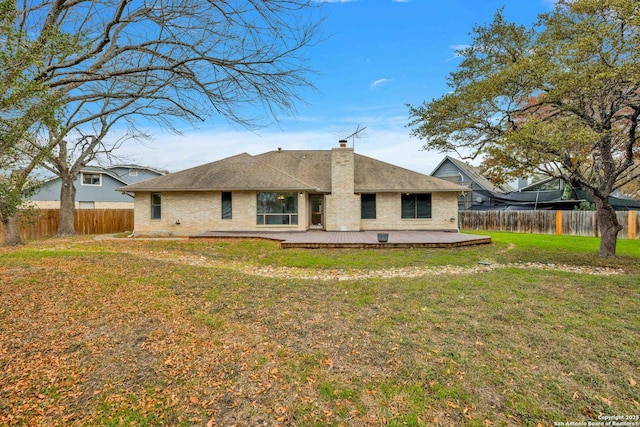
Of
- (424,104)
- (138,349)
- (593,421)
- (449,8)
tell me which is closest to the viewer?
(593,421)

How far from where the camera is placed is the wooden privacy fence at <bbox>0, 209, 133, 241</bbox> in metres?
17.3

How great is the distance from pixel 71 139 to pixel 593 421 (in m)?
21.8

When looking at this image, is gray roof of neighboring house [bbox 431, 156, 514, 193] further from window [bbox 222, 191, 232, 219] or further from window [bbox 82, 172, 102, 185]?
window [bbox 82, 172, 102, 185]

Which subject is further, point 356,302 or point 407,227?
point 407,227

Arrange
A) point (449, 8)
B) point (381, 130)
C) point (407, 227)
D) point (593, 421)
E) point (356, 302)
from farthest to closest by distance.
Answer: point (381, 130) → point (407, 227) → point (449, 8) → point (356, 302) → point (593, 421)

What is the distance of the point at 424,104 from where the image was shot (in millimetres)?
11047

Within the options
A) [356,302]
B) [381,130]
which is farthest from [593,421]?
[381,130]

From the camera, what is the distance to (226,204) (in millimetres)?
15352

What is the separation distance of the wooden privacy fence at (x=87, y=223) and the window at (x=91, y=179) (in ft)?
22.3

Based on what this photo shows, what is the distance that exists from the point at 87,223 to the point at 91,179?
7406mm

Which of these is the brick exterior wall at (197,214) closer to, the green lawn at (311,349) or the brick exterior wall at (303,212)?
the brick exterior wall at (303,212)

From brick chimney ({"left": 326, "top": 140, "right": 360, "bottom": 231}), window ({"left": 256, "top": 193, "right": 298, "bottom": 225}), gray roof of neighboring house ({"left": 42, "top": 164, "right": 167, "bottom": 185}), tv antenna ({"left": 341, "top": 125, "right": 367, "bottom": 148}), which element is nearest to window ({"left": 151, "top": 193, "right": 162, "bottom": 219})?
window ({"left": 256, "top": 193, "right": 298, "bottom": 225})

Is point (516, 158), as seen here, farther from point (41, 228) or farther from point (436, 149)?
point (41, 228)

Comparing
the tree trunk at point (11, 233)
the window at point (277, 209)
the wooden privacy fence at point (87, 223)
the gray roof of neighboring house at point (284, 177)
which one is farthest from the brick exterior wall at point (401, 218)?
the tree trunk at point (11, 233)
